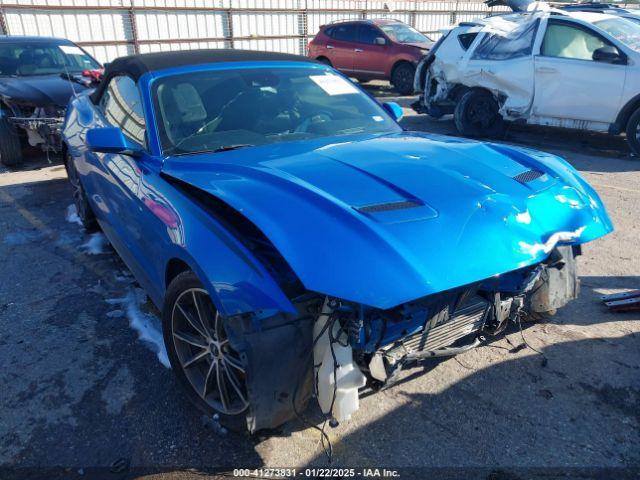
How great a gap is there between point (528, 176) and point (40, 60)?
803cm

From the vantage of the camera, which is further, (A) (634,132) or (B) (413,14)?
(B) (413,14)

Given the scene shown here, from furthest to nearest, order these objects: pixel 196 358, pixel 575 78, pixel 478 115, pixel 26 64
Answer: pixel 478 115 < pixel 26 64 < pixel 575 78 < pixel 196 358

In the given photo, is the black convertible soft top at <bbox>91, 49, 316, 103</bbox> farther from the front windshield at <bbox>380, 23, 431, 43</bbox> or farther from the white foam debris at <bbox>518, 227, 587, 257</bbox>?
the front windshield at <bbox>380, 23, 431, 43</bbox>

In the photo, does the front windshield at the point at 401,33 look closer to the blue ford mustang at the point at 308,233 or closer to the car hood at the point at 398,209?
the blue ford mustang at the point at 308,233

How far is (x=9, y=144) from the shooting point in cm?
726

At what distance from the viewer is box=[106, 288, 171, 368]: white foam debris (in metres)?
3.19

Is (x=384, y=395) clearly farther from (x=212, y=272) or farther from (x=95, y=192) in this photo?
(x=95, y=192)

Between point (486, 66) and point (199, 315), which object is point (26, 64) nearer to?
point (486, 66)

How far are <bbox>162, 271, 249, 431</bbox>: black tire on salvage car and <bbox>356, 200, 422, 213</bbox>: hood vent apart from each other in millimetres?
828

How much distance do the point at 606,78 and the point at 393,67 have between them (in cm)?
669

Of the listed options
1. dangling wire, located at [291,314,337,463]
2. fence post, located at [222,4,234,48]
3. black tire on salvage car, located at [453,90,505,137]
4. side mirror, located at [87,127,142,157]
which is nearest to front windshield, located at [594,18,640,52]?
black tire on salvage car, located at [453,90,505,137]

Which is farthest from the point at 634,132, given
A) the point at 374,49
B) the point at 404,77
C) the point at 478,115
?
the point at 374,49

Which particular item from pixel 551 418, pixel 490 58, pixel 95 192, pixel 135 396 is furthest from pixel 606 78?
pixel 135 396

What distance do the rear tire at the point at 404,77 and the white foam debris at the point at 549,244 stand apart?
11.4 meters
